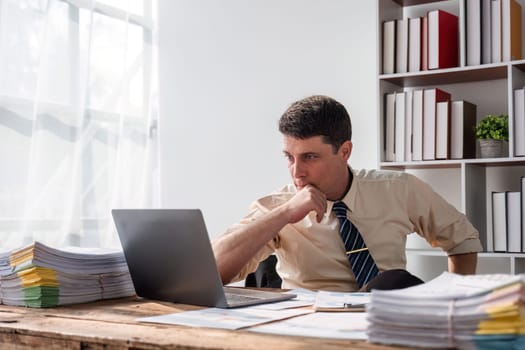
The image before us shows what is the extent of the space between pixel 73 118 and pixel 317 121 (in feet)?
6.30

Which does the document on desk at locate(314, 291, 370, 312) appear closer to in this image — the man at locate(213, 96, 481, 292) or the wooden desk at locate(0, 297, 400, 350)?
the wooden desk at locate(0, 297, 400, 350)

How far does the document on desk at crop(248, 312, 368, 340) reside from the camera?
1228mm

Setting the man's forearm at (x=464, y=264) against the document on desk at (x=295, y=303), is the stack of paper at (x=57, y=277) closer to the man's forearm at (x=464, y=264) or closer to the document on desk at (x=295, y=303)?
the document on desk at (x=295, y=303)

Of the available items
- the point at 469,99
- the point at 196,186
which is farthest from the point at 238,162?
the point at 469,99

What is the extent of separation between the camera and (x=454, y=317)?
1.07 metres

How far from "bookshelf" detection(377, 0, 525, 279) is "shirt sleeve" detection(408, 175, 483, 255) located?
1.99ft

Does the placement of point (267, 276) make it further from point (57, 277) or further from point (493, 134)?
point (493, 134)

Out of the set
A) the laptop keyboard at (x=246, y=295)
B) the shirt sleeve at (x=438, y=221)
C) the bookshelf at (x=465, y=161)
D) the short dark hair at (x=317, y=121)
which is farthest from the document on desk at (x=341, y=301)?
the bookshelf at (x=465, y=161)

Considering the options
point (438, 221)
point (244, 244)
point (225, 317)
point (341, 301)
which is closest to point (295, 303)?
point (341, 301)

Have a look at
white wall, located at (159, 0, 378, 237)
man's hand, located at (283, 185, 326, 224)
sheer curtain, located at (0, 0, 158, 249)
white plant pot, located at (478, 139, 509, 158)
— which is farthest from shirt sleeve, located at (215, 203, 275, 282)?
sheer curtain, located at (0, 0, 158, 249)

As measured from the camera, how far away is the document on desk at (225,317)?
4.48ft

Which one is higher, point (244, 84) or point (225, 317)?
point (244, 84)

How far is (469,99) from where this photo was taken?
3.29 m

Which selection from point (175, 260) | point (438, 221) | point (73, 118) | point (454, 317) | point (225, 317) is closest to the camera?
point (454, 317)
